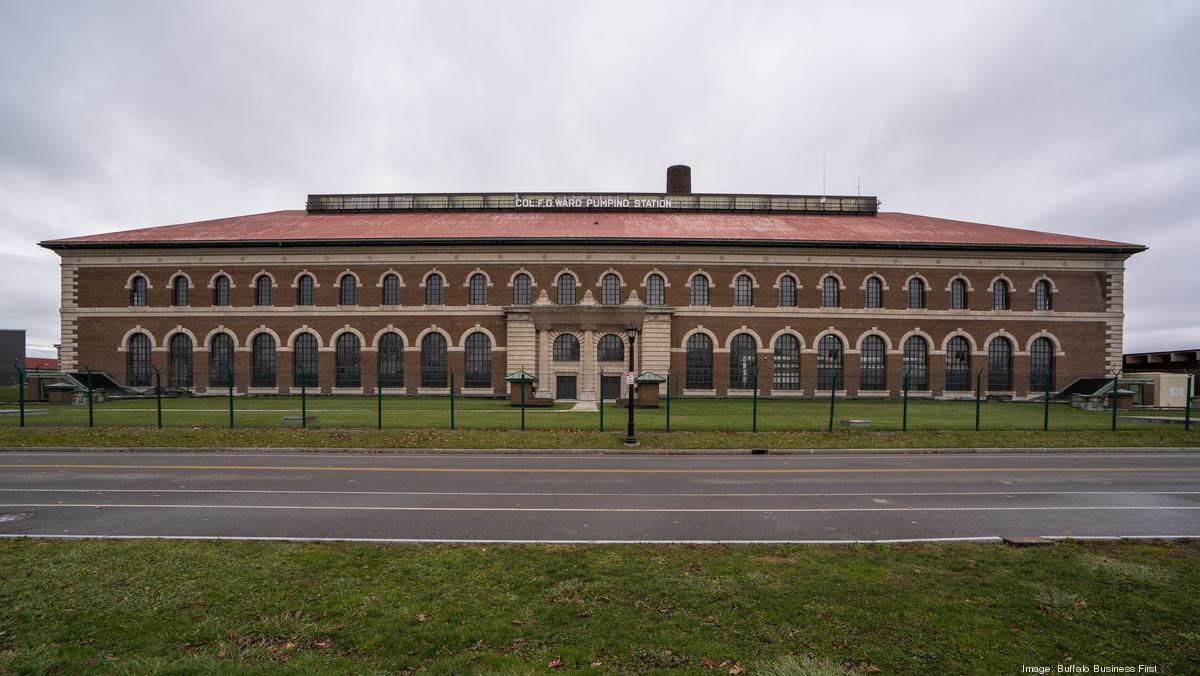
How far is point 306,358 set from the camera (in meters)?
37.4

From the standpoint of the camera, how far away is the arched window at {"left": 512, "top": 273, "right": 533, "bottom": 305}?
3728 cm

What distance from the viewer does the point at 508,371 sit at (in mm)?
35562

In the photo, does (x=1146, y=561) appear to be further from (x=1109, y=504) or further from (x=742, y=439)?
(x=742, y=439)

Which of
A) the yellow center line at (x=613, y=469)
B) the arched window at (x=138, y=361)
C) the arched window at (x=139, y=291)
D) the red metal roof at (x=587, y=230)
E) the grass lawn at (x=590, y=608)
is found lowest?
the yellow center line at (x=613, y=469)

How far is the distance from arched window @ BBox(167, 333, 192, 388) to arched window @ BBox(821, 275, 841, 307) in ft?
157

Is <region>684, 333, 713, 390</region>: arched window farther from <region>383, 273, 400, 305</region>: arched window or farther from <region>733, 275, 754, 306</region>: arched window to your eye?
<region>383, 273, 400, 305</region>: arched window

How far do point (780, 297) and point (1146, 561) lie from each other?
31.2 meters

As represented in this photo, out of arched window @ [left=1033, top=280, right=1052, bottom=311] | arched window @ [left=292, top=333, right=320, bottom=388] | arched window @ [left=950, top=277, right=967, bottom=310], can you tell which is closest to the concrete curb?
arched window @ [left=292, top=333, right=320, bottom=388]

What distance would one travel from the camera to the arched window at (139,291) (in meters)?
37.4

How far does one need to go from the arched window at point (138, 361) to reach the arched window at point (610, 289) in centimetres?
3424

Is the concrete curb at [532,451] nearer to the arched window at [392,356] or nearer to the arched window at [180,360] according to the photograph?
the arched window at [392,356]

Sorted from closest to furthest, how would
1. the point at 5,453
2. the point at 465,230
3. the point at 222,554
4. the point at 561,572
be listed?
the point at 561,572, the point at 222,554, the point at 5,453, the point at 465,230

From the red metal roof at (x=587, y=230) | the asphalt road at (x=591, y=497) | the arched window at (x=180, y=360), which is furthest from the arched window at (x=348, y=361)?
the asphalt road at (x=591, y=497)

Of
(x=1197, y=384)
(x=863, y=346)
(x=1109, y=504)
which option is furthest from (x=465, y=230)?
(x=1197, y=384)
